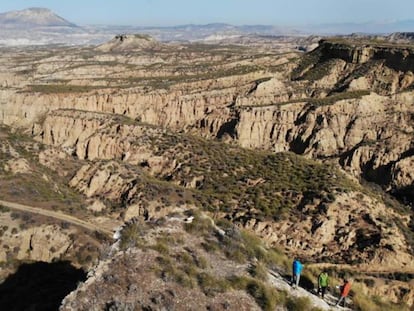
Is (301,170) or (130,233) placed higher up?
(130,233)

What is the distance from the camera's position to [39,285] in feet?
90.4

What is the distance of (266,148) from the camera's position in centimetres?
6225

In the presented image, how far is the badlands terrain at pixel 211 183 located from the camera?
1777 centimetres

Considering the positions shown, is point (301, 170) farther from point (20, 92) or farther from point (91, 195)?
point (20, 92)

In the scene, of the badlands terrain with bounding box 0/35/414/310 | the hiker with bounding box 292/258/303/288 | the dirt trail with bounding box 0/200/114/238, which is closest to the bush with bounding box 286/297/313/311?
the badlands terrain with bounding box 0/35/414/310

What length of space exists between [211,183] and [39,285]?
18.2 meters

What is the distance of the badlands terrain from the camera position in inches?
699

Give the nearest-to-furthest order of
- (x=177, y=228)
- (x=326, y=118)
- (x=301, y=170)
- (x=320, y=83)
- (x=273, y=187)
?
1. (x=177, y=228)
2. (x=273, y=187)
3. (x=301, y=170)
4. (x=326, y=118)
5. (x=320, y=83)

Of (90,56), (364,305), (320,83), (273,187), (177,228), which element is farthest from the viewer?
(90,56)

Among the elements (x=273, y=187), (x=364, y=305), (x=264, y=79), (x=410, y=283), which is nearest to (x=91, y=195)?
(x=273, y=187)

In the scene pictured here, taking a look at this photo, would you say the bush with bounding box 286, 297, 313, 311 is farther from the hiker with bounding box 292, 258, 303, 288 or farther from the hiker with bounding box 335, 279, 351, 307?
the hiker with bounding box 335, 279, 351, 307

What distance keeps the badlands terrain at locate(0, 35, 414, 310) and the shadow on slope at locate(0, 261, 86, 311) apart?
0.12 m

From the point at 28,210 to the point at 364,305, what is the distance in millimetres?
24432

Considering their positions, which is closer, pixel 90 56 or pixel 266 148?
pixel 266 148
